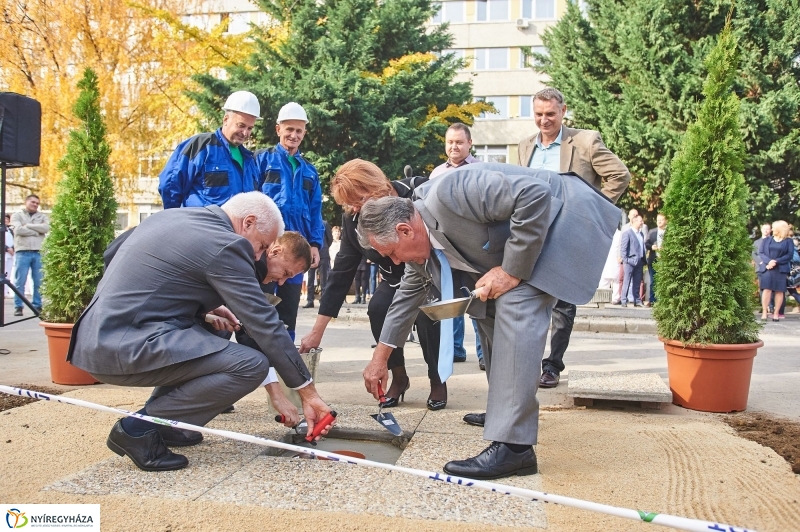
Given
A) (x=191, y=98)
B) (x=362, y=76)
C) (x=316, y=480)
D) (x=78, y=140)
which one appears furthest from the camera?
(x=362, y=76)

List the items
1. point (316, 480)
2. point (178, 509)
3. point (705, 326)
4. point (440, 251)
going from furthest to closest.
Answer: point (705, 326) → point (440, 251) → point (316, 480) → point (178, 509)

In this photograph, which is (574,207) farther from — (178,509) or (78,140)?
(78,140)

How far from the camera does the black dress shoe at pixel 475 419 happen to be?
409cm

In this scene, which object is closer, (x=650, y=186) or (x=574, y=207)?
(x=574, y=207)

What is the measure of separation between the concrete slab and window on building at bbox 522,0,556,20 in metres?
28.6

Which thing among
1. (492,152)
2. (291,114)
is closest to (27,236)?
(291,114)

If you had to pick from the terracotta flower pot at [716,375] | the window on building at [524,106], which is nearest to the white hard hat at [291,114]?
the terracotta flower pot at [716,375]

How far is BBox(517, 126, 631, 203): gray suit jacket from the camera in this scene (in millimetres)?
4934

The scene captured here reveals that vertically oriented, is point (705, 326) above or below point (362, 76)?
below

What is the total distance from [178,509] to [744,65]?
18774mm

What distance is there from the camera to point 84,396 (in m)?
4.73

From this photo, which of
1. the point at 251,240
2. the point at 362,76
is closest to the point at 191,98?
the point at 362,76

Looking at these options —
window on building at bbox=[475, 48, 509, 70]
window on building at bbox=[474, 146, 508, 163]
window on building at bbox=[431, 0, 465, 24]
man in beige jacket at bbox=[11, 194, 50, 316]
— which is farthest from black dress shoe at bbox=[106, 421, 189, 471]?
window on building at bbox=[431, 0, 465, 24]

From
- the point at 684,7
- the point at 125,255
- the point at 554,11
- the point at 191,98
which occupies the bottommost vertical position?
the point at 125,255
